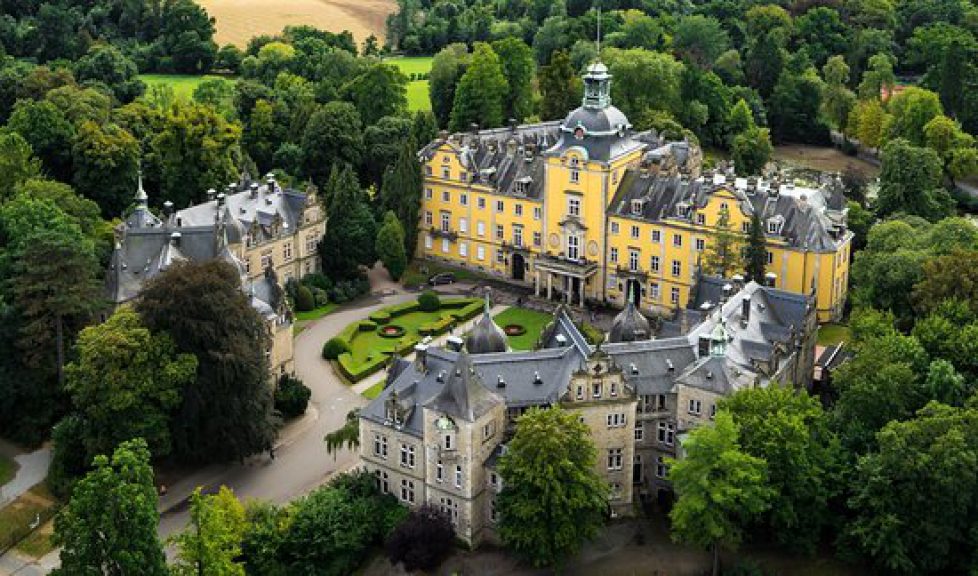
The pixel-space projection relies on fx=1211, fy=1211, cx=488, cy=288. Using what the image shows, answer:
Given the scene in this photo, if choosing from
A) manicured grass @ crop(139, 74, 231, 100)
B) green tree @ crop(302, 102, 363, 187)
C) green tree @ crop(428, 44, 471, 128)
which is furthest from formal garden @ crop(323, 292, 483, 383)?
manicured grass @ crop(139, 74, 231, 100)

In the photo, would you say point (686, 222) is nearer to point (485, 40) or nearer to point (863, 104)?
point (863, 104)

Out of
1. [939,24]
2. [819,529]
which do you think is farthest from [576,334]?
[939,24]

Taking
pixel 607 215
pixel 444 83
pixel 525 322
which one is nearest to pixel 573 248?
pixel 607 215

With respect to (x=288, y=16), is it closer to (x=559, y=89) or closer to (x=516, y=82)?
(x=516, y=82)

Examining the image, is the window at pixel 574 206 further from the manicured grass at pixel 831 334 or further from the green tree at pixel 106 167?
the green tree at pixel 106 167

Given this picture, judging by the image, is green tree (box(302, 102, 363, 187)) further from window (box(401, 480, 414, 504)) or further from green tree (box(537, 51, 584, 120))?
window (box(401, 480, 414, 504))

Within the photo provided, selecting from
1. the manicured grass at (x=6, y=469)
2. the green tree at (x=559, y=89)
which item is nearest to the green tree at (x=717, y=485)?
the manicured grass at (x=6, y=469)
